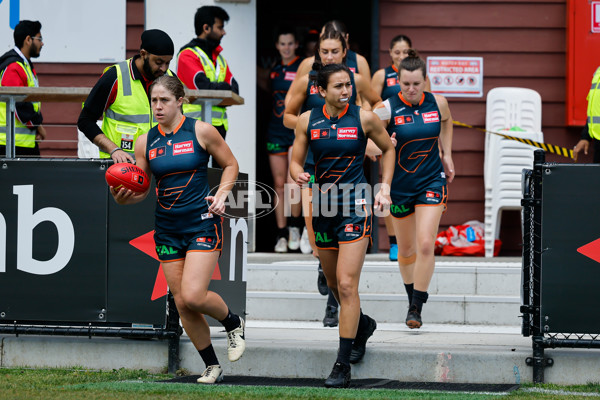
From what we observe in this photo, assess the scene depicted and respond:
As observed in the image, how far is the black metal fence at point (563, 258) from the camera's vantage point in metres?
6.16

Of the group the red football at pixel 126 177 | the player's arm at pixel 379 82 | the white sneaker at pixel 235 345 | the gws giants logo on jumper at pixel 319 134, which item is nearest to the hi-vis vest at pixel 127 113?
the red football at pixel 126 177

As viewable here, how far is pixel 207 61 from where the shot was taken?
9.12m

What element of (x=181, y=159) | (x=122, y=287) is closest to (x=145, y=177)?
(x=181, y=159)

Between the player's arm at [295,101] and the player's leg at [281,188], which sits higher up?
the player's arm at [295,101]

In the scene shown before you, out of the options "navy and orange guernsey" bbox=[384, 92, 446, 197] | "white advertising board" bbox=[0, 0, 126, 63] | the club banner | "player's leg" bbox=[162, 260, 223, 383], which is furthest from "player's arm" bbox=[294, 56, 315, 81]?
"white advertising board" bbox=[0, 0, 126, 63]

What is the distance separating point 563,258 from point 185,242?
2355 millimetres

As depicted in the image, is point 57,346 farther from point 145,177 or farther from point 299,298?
point 299,298

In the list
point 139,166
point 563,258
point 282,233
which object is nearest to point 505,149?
point 282,233

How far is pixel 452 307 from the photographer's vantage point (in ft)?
26.9

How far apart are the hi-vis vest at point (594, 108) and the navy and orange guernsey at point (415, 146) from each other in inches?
107

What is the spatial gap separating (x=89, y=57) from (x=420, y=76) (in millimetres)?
4827

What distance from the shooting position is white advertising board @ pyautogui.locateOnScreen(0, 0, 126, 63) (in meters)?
11.0

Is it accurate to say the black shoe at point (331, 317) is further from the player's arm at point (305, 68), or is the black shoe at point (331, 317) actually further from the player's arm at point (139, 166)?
the player's arm at point (139, 166)

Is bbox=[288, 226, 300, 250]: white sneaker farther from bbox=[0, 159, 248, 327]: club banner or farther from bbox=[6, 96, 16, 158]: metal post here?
bbox=[0, 159, 248, 327]: club banner
